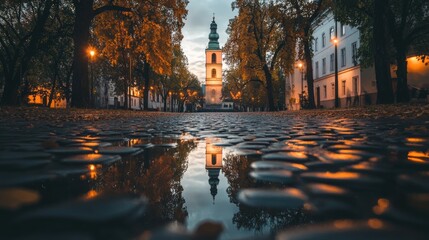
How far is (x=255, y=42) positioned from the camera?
3069 cm

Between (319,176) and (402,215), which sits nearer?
(402,215)

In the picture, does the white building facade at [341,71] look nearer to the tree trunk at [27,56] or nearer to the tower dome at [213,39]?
the tree trunk at [27,56]

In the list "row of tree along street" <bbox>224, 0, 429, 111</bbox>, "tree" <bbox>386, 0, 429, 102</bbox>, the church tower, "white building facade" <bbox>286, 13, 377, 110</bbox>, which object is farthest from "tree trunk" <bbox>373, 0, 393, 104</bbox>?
the church tower

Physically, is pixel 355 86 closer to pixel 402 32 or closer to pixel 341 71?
pixel 341 71

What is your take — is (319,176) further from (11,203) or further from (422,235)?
(11,203)

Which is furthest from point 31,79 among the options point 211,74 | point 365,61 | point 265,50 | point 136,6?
point 211,74

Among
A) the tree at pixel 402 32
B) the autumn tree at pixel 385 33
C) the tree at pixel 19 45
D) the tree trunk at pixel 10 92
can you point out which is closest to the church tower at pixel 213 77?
the tree at pixel 19 45

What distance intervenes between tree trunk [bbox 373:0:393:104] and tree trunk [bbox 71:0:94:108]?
14.3m

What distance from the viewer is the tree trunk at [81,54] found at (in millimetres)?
14961

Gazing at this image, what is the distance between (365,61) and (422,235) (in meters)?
25.8

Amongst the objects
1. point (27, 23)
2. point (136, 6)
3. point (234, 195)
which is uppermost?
point (27, 23)

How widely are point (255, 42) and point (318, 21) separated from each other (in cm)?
611

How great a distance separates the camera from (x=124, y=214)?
3.19 feet

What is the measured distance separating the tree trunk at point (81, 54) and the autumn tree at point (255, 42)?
18.2 m
